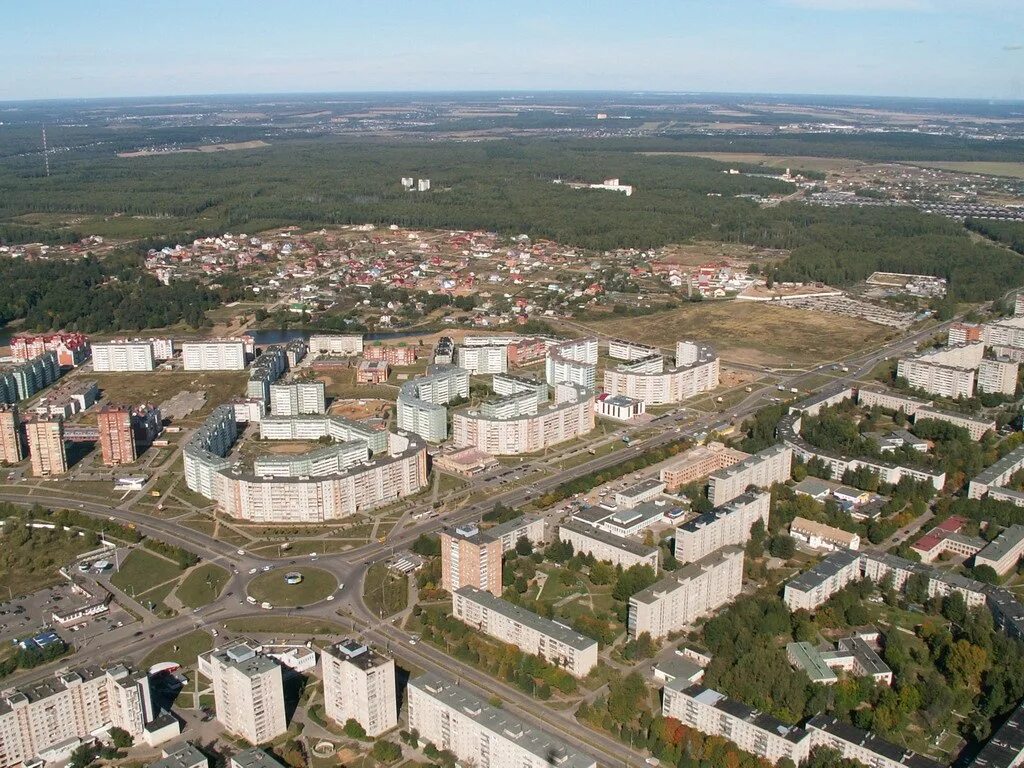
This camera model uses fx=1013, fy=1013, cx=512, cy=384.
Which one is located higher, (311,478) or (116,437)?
(311,478)

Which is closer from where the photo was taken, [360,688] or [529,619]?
[360,688]

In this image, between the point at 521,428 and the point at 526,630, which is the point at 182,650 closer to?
the point at 526,630

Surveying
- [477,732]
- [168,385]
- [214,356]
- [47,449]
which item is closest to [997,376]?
[477,732]

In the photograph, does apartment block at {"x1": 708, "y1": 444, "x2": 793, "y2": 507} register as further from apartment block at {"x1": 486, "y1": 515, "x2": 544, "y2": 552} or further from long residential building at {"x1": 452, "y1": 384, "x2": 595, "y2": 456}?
long residential building at {"x1": 452, "y1": 384, "x2": 595, "y2": 456}

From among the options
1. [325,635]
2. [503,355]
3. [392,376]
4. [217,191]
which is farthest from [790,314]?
[217,191]

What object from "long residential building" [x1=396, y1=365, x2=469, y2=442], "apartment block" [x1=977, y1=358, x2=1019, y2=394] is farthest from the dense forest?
"long residential building" [x1=396, y1=365, x2=469, y2=442]

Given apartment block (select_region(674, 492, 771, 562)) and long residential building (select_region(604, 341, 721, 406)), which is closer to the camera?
apartment block (select_region(674, 492, 771, 562))
